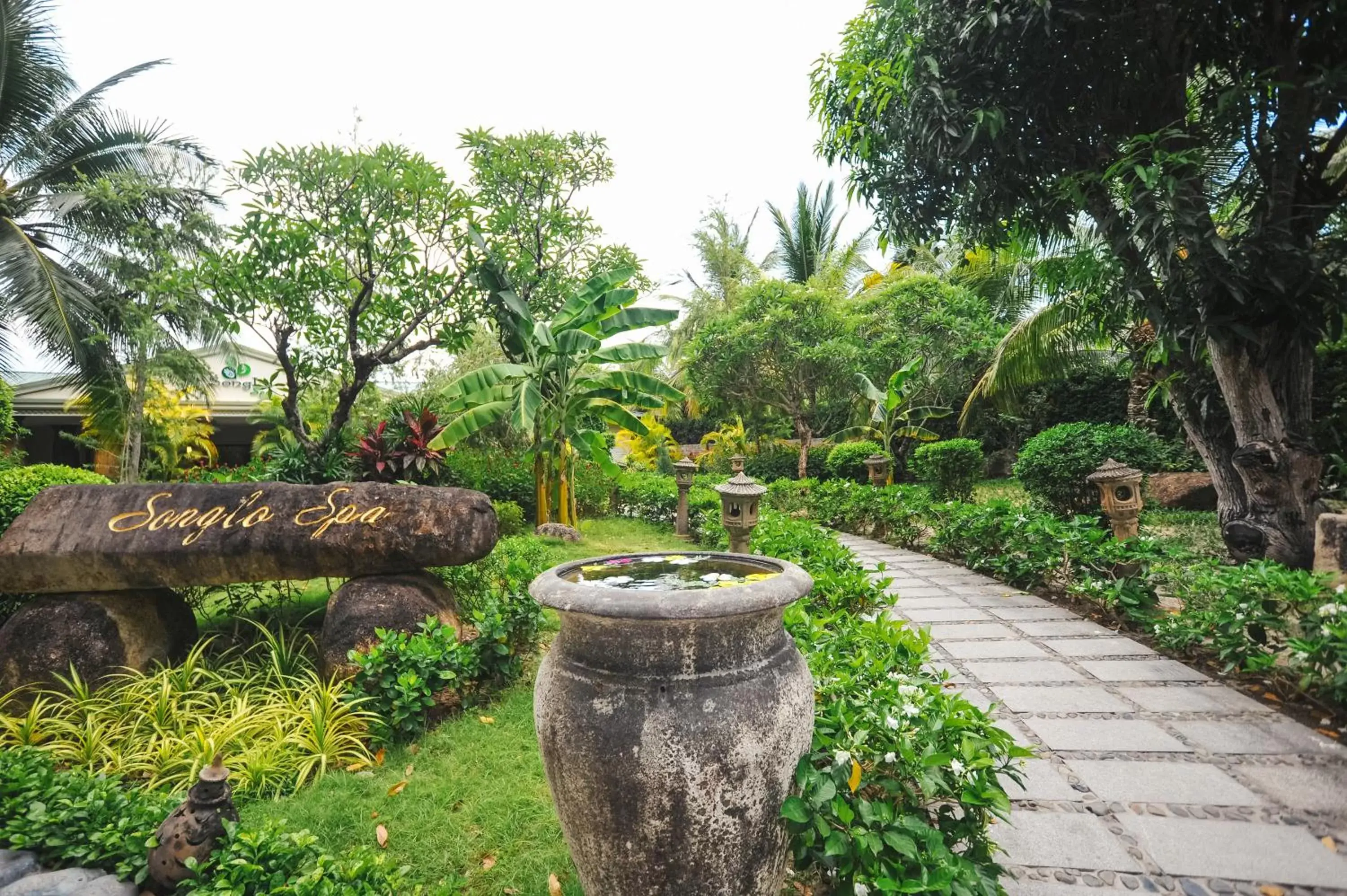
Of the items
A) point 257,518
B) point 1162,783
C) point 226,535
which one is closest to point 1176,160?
point 1162,783

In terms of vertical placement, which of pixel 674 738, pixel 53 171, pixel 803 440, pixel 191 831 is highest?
pixel 53 171

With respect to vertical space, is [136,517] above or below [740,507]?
above

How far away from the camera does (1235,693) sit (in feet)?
10.2

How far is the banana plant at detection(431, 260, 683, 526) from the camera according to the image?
6711 millimetres

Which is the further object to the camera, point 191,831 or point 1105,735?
point 1105,735

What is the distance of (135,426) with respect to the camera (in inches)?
392

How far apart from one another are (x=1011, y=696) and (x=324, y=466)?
6679 millimetres

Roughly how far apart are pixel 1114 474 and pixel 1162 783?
3.87 m

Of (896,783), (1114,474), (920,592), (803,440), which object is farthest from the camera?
(803,440)

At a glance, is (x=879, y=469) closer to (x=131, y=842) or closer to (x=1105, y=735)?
(x=1105, y=735)

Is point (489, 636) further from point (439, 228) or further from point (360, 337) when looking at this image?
point (439, 228)

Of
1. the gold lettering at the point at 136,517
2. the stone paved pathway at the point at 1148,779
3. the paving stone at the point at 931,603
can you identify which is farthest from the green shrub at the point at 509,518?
the stone paved pathway at the point at 1148,779

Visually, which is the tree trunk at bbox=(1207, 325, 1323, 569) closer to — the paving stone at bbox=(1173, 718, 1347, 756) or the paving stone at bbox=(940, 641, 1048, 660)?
the paving stone at bbox=(940, 641, 1048, 660)

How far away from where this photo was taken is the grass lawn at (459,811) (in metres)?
2.26
